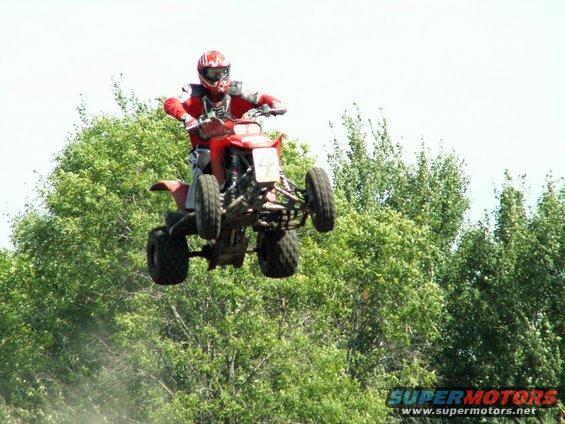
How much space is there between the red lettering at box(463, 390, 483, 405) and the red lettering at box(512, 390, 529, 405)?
3213 millimetres

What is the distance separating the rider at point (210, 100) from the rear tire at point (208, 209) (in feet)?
2.78

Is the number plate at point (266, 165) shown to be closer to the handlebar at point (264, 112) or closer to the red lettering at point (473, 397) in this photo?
the handlebar at point (264, 112)

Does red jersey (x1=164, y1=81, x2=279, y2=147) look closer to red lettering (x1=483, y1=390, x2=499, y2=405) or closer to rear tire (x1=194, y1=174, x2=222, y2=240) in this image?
rear tire (x1=194, y1=174, x2=222, y2=240)

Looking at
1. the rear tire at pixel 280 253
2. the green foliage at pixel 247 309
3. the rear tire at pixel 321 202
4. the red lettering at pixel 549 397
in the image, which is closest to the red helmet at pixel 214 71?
the rear tire at pixel 321 202

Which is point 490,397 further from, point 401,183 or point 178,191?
point 178,191

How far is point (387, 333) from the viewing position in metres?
55.0

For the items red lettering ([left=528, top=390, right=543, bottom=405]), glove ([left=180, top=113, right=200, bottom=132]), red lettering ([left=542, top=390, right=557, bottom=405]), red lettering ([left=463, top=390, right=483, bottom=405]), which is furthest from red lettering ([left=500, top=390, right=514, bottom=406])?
glove ([left=180, top=113, right=200, bottom=132])

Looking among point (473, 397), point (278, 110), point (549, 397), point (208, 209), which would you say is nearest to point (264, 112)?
point (278, 110)

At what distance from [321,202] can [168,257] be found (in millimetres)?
2701

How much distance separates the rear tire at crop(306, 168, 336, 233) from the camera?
17938mm

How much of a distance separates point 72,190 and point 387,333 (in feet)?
44.7

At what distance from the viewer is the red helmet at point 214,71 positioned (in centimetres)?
1881

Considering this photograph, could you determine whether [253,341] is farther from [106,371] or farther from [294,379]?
[106,371]

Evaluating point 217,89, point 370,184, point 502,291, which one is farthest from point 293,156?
point 217,89
